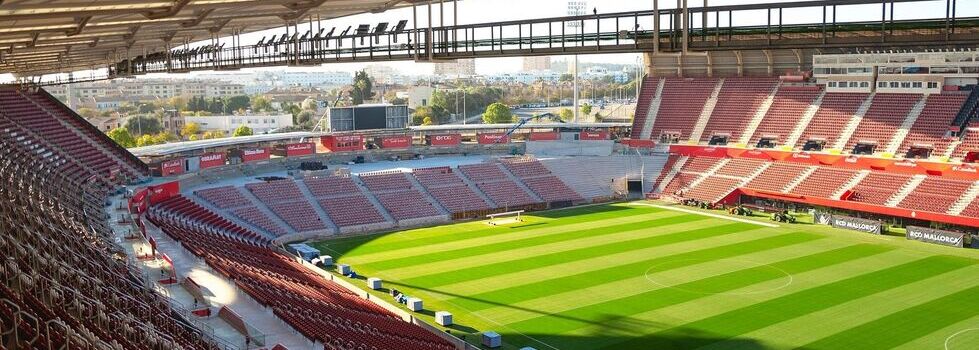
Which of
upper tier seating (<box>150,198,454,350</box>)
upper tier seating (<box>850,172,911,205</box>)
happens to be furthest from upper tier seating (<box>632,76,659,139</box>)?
upper tier seating (<box>150,198,454,350</box>)

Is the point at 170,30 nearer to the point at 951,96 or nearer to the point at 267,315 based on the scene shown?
the point at 267,315

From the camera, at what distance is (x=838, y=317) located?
28594mm

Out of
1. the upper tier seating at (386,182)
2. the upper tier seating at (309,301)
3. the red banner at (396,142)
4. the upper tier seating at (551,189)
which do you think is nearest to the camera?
the upper tier seating at (309,301)

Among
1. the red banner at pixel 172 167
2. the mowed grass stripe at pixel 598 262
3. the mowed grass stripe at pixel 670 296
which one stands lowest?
the mowed grass stripe at pixel 670 296

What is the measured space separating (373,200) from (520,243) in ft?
39.0

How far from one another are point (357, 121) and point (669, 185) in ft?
73.9

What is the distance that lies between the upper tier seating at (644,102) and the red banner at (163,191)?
32.7 m

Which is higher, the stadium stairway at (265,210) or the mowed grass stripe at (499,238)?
the stadium stairway at (265,210)

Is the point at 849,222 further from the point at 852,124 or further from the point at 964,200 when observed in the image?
the point at 852,124

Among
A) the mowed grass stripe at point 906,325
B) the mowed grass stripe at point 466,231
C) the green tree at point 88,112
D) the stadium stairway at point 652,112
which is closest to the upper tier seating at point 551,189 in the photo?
the mowed grass stripe at point 466,231

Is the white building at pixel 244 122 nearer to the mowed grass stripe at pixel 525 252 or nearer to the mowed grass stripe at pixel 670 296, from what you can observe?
the mowed grass stripe at pixel 525 252

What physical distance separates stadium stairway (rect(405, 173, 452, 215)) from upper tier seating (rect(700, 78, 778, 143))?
1950cm

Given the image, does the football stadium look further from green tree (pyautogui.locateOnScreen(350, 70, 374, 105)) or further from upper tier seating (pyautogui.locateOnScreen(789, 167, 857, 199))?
green tree (pyautogui.locateOnScreen(350, 70, 374, 105))

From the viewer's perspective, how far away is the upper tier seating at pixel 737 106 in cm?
5909
